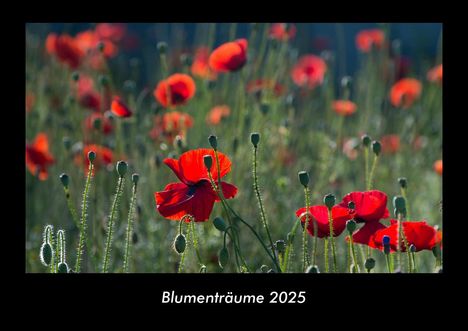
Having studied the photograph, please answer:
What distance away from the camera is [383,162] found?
9.89ft

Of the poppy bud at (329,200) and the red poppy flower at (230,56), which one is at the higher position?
the red poppy flower at (230,56)

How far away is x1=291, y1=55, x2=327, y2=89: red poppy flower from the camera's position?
3.07 m

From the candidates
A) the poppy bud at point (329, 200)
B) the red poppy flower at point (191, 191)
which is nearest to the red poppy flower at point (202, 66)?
the red poppy flower at point (191, 191)

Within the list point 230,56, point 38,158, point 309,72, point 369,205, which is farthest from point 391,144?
point 369,205

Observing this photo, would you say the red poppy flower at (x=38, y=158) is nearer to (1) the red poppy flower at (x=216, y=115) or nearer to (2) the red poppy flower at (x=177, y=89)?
(2) the red poppy flower at (x=177, y=89)

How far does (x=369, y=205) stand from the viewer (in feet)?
4.59

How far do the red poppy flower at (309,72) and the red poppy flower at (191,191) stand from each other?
163cm

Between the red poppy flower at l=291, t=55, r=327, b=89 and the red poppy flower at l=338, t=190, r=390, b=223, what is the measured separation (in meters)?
1.63

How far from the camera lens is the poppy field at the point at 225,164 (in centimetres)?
143

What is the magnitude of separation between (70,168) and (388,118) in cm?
133
